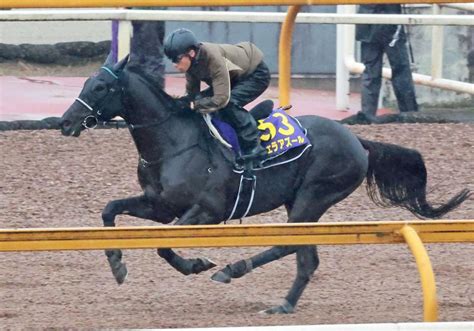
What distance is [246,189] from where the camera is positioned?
7480 millimetres

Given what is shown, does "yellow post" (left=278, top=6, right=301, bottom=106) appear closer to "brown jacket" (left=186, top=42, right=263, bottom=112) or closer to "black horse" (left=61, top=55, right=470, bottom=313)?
"black horse" (left=61, top=55, right=470, bottom=313)

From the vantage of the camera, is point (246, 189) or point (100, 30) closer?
point (246, 189)

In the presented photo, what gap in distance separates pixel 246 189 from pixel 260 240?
6.44ft

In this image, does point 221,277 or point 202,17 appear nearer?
point 221,277

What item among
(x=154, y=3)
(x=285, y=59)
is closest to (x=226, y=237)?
(x=154, y=3)

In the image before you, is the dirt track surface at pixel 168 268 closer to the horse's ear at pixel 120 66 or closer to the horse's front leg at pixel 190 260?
the horse's front leg at pixel 190 260

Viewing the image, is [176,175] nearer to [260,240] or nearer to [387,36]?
[260,240]

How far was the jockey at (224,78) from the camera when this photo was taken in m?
7.24

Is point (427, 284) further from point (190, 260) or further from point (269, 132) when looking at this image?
point (269, 132)

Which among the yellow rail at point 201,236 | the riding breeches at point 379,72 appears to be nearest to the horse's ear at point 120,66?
the yellow rail at point 201,236

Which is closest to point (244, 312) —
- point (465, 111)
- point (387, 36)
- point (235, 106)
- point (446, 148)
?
point (235, 106)

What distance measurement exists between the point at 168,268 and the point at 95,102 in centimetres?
124

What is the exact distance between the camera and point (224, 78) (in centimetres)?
726

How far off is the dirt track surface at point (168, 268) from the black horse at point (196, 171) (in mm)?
225
